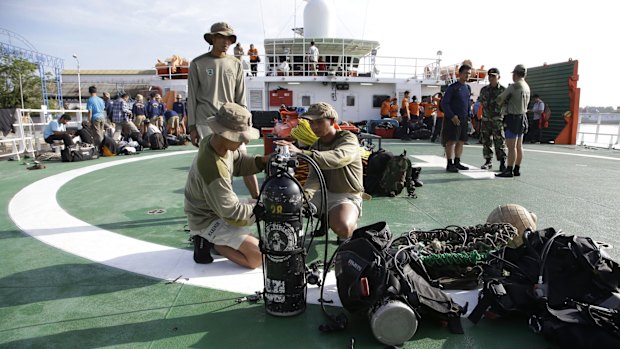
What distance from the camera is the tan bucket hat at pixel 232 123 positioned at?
2.72m

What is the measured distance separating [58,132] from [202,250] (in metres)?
8.65

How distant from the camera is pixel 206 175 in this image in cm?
282

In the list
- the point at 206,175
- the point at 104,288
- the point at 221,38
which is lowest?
the point at 104,288

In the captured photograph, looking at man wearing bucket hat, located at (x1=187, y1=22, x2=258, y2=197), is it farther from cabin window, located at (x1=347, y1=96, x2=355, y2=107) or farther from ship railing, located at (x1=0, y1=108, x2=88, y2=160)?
cabin window, located at (x1=347, y1=96, x2=355, y2=107)

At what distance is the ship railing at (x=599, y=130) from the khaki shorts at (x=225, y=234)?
1473 centimetres

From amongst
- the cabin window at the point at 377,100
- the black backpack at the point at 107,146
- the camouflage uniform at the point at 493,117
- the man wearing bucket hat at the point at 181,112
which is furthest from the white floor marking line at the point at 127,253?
the cabin window at the point at 377,100

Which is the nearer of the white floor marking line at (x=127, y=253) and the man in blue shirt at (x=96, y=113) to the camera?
the white floor marking line at (x=127, y=253)

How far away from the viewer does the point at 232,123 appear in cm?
274

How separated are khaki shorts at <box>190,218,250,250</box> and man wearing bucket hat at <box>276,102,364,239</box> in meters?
0.67

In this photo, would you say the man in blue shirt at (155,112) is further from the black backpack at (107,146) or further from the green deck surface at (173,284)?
the green deck surface at (173,284)

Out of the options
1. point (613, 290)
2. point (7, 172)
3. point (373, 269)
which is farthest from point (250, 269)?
point (7, 172)

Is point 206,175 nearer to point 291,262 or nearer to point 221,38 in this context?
point 291,262

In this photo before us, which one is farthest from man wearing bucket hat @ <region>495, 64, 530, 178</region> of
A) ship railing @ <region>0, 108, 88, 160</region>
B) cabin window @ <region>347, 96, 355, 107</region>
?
cabin window @ <region>347, 96, 355, 107</region>

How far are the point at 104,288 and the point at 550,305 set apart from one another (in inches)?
121
